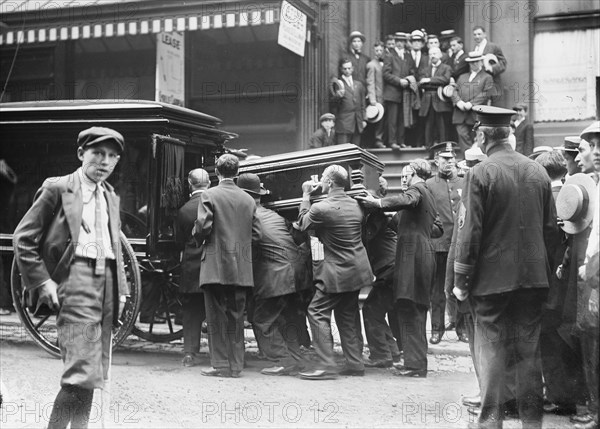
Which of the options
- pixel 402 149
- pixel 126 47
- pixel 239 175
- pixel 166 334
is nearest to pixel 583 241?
pixel 239 175

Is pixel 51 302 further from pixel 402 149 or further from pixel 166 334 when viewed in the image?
pixel 402 149

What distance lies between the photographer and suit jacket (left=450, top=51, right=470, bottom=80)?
11.1 meters

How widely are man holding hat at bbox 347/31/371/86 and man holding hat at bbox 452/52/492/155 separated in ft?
5.23

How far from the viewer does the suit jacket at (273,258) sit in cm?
694

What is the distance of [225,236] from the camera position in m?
6.79

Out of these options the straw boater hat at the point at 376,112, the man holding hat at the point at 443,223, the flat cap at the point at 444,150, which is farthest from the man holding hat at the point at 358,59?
the man holding hat at the point at 443,223

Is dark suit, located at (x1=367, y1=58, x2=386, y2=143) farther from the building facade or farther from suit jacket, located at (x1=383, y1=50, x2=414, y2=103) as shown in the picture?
the building facade

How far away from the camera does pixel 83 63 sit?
1398 cm

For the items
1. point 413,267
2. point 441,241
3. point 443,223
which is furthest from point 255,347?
point 443,223

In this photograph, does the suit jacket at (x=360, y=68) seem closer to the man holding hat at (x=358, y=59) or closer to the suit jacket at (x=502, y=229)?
the man holding hat at (x=358, y=59)

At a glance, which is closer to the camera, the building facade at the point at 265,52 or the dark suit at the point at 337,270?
the dark suit at the point at 337,270

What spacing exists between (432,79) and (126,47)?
231 inches

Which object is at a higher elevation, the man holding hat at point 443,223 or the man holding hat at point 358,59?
the man holding hat at point 358,59

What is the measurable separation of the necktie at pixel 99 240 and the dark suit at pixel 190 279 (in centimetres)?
272
